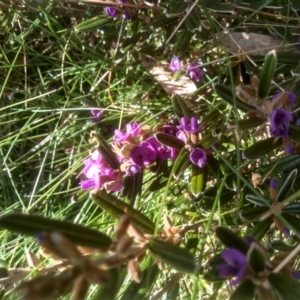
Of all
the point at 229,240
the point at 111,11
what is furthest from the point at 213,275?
the point at 111,11

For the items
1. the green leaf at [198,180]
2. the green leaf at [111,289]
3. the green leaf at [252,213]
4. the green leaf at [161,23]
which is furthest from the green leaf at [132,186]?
the green leaf at [161,23]

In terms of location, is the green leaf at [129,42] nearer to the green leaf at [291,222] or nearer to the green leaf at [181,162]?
the green leaf at [181,162]

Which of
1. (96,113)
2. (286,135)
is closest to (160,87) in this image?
(96,113)

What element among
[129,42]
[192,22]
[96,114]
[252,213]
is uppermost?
[192,22]

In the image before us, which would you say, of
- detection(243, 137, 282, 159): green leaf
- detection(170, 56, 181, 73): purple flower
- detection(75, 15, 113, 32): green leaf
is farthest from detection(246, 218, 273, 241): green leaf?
detection(75, 15, 113, 32): green leaf

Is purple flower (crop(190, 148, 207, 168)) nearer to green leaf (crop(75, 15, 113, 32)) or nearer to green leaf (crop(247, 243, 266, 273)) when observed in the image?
green leaf (crop(247, 243, 266, 273))

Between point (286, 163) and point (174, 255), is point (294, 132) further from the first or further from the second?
point (174, 255)
